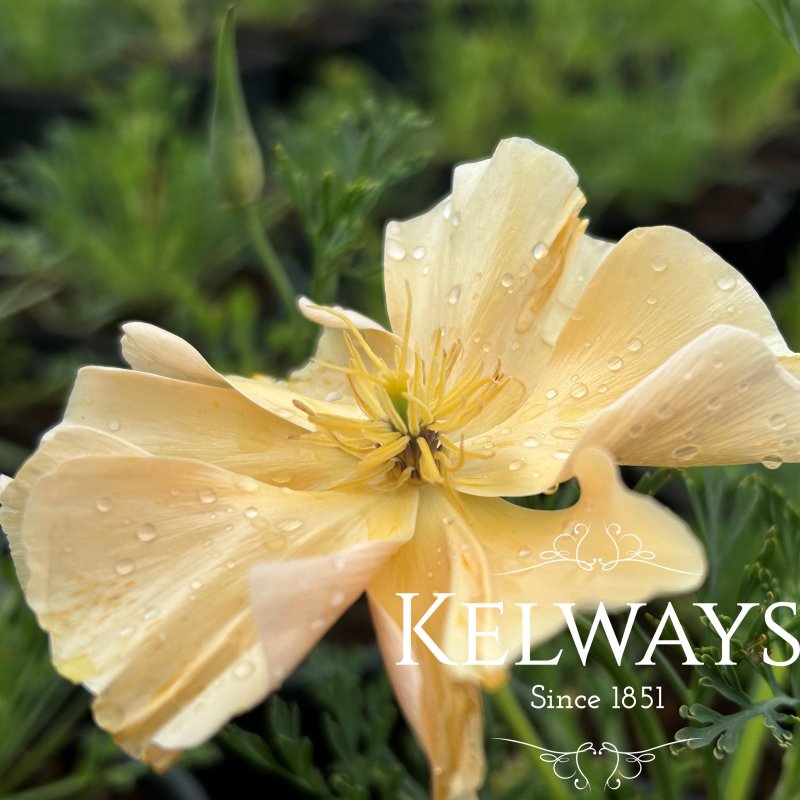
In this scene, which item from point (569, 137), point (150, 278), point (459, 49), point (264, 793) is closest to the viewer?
point (264, 793)

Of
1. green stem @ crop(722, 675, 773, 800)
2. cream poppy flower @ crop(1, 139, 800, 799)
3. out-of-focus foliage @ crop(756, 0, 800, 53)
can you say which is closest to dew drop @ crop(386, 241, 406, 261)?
cream poppy flower @ crop(1, 139, 800, 799)

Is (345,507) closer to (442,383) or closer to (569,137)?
(442,383)

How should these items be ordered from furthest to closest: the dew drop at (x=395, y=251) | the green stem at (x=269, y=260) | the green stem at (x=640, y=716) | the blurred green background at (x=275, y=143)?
the blurred green background at (x=275, y=143), the green stem at (x=269, y=260), the dew drop at (x=395, y=251), the green stem at (x=640, y=716)

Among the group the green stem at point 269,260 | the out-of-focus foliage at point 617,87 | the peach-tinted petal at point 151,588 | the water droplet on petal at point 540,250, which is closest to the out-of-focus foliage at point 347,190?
the green stem at point 269,260

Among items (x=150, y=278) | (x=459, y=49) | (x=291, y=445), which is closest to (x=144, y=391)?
(x=291, y=445)

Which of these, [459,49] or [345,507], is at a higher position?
[345,507]

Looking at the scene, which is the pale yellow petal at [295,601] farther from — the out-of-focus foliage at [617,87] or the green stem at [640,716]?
the out-of-focus foliage at [617,87]
